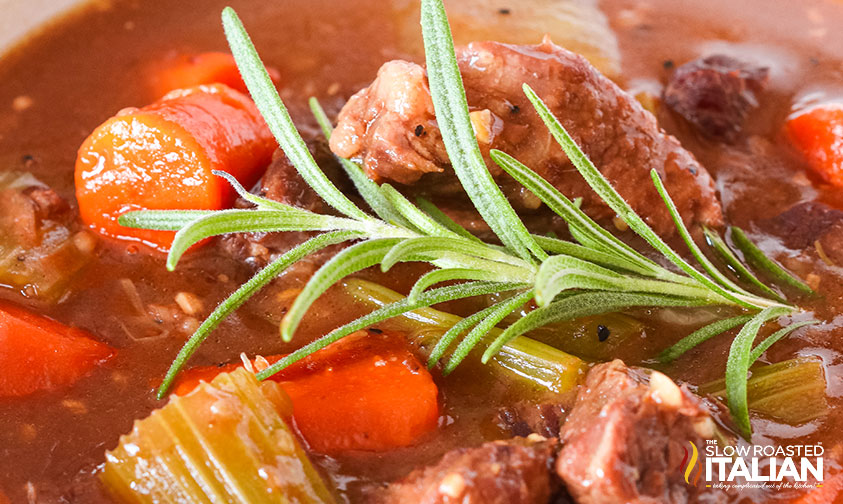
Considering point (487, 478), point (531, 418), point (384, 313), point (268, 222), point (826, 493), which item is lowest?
point (826, 493)

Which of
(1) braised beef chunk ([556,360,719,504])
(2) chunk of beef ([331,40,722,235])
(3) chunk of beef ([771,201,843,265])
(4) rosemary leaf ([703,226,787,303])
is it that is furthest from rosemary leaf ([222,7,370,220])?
(3) chunk of beef ([771,201,843,265])

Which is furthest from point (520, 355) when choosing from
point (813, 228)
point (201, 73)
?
point (201, 73)

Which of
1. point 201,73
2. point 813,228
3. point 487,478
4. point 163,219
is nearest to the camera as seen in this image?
point 487,478

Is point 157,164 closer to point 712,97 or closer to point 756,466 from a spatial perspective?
point 756,466

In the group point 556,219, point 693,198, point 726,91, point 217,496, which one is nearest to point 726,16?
point 726,91

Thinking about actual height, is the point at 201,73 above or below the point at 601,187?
above

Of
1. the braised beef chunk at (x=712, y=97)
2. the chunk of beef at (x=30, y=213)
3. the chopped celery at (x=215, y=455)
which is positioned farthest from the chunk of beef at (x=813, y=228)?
the chunk of beef at (x=30, y=213)

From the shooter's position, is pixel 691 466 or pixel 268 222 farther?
pixel 268 222

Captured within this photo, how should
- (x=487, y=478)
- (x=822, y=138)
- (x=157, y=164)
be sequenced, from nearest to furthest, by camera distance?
(x=487, y=478)
(x=157, y=164)
(x=822, y=138)
